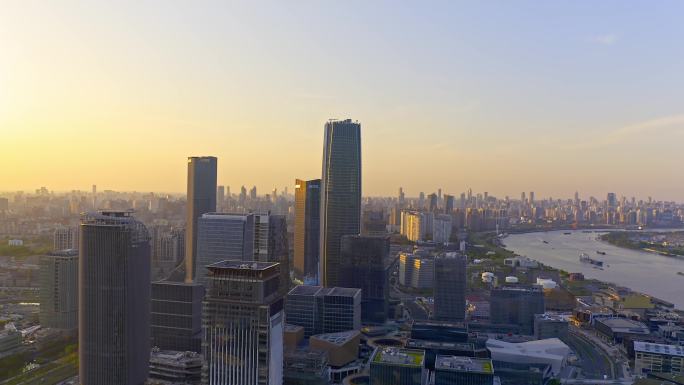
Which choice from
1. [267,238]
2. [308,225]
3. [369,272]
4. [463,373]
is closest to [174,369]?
[267,238]

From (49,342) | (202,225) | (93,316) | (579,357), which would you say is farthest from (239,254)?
(579,357)

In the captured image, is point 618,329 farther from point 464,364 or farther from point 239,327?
point 239,327

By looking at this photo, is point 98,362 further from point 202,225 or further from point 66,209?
point 66,209

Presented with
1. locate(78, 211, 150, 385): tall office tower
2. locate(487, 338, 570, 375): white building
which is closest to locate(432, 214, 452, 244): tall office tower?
locate(487, 338, 570, 375): white building

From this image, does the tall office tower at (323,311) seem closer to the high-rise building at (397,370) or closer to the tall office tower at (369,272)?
the tall office tower at (369,272)

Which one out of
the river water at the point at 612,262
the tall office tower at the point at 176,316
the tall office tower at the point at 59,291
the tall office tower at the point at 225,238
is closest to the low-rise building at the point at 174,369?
the tall office tower at the point at 176,316
